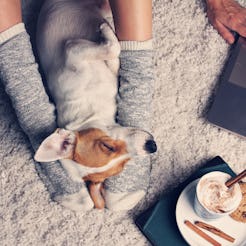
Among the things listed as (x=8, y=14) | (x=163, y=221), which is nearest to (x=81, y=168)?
(x=163, y=221)

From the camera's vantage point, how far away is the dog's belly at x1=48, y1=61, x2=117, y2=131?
114cm

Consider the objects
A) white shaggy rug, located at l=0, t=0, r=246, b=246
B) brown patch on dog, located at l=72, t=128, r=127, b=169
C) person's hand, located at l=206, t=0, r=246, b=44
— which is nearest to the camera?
brown patch on dog, located at l=72, t=128, r=127, b=169

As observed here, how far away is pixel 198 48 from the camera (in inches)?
55.6

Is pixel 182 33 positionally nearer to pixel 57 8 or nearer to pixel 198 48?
pixel 198 48

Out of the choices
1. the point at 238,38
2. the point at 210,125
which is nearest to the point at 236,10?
the point at 238,38

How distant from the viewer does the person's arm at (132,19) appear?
45.6 inches

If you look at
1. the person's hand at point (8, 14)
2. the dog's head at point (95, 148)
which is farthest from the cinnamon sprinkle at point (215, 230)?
the person's hand at point (8, 14)

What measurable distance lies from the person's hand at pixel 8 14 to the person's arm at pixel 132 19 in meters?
0.24

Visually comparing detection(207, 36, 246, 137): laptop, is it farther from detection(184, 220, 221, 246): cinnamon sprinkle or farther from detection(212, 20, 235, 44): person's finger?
detection(184, 220, 221, 246): cinnamon sprinkle

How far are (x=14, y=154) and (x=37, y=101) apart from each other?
192mm

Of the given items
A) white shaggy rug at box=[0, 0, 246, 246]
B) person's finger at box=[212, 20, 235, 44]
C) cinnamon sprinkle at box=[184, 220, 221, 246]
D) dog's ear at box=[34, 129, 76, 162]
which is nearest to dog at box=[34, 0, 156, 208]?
dog's ear at box=[34, 129, 76, 162]

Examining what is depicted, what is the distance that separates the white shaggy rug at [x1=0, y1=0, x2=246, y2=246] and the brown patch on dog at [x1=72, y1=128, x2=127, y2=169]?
26 cm

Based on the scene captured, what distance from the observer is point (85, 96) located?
1151 mm

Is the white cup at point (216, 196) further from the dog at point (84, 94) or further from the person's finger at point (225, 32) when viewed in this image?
the person's finger at point (225, 32)
